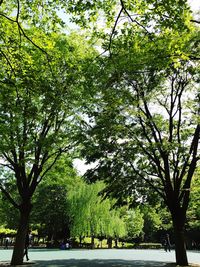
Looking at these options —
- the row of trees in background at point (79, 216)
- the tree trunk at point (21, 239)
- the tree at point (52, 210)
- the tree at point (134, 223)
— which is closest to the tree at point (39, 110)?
the tree trunk at point (21, 239)

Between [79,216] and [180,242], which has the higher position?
[79,216]

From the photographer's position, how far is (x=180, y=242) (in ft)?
57.6

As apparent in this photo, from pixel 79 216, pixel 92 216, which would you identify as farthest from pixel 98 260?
pixel 79 216

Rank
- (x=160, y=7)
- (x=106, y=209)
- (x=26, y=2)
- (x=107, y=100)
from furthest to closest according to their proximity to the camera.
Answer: (x=106, y=209) < (x=107, y=100) < (x=26, y=2) < (x=160, y=7)

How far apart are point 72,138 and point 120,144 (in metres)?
2.66

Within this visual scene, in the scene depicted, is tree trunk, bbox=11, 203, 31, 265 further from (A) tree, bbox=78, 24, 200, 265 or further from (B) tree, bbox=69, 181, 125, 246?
(B) tree, bbox=69, 181, 125, 246

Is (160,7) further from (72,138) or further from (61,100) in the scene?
(72,138)

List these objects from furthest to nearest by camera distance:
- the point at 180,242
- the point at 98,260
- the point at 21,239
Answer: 1. the point at 98,260
2. the point at 180,242
3. the point at 21,239

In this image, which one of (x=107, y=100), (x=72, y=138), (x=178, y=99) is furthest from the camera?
(x=178, y=99)

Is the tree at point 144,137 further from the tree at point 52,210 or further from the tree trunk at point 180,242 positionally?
the tree at point 52,210

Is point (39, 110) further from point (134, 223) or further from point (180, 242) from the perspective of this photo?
point (134, 223)

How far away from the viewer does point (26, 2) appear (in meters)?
9.58

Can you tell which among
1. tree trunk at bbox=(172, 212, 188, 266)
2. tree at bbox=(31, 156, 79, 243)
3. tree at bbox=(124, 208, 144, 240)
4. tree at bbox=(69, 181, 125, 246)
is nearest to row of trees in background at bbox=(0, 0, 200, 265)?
tree trunk at bbox=(172, 212, 188, 266)

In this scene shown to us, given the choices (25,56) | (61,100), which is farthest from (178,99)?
(25,56)
